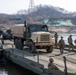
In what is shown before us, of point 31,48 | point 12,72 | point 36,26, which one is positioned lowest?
point 12,72

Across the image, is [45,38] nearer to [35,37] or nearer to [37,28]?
[35,37]

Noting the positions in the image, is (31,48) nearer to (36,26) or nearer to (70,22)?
(36,26)

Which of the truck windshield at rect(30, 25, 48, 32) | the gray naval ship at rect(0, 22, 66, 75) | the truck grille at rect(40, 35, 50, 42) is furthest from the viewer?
the truck windshield at rect(30, 25, 48, 32)

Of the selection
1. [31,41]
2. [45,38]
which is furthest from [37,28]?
[45,38]

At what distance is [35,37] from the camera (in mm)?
25422

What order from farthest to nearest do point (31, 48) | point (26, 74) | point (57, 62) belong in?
point (31, 48) < point (26, 74) < point (57, 62)

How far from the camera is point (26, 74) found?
22.8m

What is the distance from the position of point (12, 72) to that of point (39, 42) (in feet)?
10.6

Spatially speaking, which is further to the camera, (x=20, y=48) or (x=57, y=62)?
(x=20, y=48)

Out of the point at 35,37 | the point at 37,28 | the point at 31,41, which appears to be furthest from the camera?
the point at 37,28

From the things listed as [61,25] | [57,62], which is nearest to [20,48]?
[57,62]

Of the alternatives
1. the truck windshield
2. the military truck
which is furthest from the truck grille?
the truck windshield

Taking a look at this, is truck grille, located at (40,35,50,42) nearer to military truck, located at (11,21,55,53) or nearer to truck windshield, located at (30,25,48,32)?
military truck, located at (11,21,55,53)

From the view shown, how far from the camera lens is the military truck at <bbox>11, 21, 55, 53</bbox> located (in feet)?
83.1
